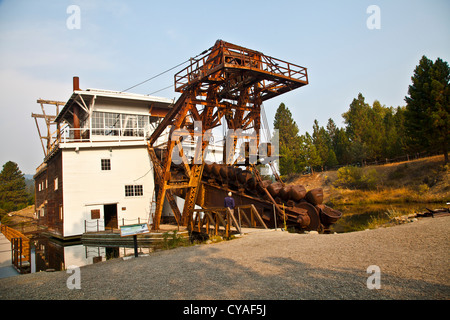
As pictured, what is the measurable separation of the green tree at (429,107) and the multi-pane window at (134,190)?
30.7 metres

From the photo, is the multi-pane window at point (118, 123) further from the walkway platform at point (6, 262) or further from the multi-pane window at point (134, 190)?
the walkway platform at point (6, 262)

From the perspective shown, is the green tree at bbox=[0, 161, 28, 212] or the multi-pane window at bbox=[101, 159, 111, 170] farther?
the green tree at bbox=[0, 161, 28, 212]

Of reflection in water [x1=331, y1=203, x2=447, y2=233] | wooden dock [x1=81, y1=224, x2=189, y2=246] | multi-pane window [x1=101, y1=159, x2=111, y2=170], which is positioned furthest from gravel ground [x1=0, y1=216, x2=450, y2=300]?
multi-pane window [x1=101, y1=159, x2=111, y2=170]

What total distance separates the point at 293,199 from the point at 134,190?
11.5m

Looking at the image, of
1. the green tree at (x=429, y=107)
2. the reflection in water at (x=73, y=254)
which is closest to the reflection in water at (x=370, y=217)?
the green tree at (x=429, y=107)

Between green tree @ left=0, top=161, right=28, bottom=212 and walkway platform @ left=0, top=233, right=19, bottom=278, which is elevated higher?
green tree @ left=0, top=161, right=28, bottom=212

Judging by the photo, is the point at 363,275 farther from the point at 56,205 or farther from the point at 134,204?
the point at 56,205

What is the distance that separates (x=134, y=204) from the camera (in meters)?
19.9

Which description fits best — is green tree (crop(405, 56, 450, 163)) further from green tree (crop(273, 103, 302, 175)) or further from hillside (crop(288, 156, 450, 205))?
green tree (crop(273, 103, 302, 175))

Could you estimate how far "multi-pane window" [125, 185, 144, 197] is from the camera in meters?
20.0

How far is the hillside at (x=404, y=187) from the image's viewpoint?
94.6 ft

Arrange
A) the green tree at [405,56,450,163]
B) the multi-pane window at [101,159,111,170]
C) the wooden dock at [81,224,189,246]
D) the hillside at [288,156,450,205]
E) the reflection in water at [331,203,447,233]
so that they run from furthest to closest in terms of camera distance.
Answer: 1. the green tree at [405,56,450,163]
2. the hillside at [288,156,450,205]
3. the multi-pane window at [101,159,111,170]
4. the reflection in water at [331,203,447,233]
5. the wooden dock at [81,224,189,246]

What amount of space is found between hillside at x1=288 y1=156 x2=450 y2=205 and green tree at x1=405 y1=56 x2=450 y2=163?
123 inches
